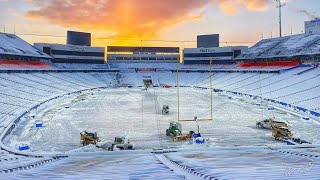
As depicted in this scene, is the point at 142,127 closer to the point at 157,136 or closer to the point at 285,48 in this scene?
the point at 157,136

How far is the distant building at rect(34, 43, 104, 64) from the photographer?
302ft

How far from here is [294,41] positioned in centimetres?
7956

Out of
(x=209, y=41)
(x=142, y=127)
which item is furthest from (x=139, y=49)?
(x=142, y=127)

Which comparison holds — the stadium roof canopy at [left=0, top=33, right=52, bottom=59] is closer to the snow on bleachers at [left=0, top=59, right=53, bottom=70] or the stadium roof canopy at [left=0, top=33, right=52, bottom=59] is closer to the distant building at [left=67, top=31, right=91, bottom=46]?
the snow on bleachers at [left=0, top=59, right=53, bottom=70]

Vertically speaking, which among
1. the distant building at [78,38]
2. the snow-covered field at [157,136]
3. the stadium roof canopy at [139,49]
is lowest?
the snow-covered field at [157,136]

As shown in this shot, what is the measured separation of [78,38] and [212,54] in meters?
46.4

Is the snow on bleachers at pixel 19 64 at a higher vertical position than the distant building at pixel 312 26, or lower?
lower

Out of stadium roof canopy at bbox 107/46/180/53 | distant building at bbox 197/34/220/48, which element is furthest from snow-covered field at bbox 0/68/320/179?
distant building at bbox 197/34/220/48

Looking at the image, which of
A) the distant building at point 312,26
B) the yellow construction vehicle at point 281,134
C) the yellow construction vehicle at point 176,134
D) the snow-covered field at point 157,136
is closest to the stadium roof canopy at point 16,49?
the snow-covered field at point 157,136

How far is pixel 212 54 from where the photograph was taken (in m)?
102

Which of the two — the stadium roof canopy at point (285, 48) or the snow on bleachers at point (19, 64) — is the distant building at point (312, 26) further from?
the snow on bleachers at point (19, 64)

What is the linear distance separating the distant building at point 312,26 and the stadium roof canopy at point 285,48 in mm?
3287

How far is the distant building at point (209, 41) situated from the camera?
356 ft

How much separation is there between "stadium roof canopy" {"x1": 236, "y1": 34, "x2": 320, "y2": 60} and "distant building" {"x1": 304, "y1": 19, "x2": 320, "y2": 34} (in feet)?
10.8
